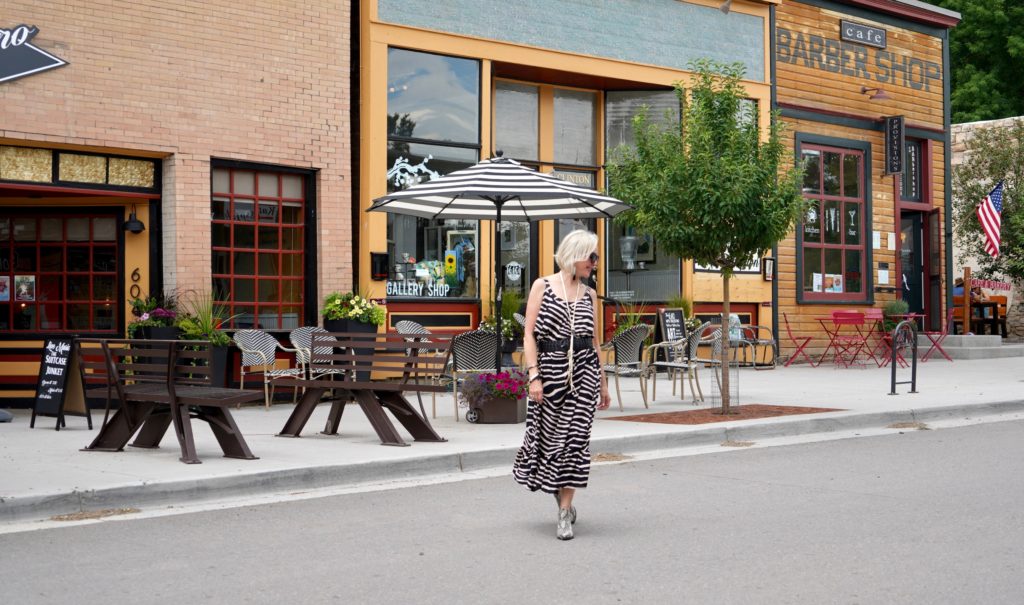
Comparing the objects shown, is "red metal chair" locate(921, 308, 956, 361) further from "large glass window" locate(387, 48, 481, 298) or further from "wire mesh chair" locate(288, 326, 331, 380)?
"wire mesh chair" locate(288, 326, 331, 380)

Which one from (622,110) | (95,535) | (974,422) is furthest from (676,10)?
(95,535)

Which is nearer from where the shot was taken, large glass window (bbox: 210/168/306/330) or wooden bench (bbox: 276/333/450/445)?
wooden bench (bbox: 276/333/450/445)

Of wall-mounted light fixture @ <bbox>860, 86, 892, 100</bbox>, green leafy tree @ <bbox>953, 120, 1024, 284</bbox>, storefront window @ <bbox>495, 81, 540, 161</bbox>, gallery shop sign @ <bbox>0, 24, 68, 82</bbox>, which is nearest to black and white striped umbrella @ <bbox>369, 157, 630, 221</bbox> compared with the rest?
gallery shop sign @ <bbox>0, 24, 68, 82</bbox>

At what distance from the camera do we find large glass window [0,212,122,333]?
1370 cm

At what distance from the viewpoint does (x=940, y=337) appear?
22984mm

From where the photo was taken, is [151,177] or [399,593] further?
[151,177]

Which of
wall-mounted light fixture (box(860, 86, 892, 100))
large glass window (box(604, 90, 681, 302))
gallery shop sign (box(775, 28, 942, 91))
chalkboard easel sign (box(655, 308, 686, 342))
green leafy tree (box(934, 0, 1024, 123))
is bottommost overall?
chalkboard easel sign (box(655, 308, 686, 342))

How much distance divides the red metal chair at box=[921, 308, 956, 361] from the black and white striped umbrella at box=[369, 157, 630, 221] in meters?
12.1

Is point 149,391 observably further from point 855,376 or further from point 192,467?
point 855,376

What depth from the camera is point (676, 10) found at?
19188 mm

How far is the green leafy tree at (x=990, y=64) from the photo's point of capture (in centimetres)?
4181

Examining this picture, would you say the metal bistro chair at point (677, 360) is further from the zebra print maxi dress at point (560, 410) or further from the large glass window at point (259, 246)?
the zebra print maxi dress at point (560, 410)

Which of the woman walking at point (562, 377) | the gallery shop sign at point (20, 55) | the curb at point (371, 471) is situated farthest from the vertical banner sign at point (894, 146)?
the woman walking at point (562, 377)

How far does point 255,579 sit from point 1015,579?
12.1 feet
